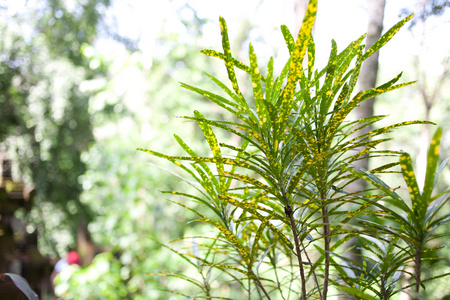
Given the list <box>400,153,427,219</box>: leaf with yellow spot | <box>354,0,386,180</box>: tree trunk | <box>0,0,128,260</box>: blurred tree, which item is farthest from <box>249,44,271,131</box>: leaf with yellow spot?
<box>0,0,128,260</box>: blurred tree

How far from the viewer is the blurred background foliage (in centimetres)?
224

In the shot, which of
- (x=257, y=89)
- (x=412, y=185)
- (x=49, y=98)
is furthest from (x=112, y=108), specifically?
(x=412, y=185)

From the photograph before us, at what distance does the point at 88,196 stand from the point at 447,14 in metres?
2.79

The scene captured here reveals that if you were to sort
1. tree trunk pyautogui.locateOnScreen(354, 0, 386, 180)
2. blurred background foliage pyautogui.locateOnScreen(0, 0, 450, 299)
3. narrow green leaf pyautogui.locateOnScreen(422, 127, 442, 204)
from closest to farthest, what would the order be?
narrow green leaf pyautogui.locateOnScreen(422, 127, 442, 204) → tree trunk pyautogui.locateOnScreen(354, 0, 386, 180) → blurred background foliage pyautogui.locateOnScreen(0, 0, 450, 299)

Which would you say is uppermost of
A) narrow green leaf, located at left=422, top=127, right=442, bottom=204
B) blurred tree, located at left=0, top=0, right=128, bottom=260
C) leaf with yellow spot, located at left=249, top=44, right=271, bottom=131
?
blurred tree, located at left=0, top=0, right=128, bottom=260

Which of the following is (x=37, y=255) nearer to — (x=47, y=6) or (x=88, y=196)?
(x=88, y=196)

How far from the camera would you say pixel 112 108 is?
3201mm

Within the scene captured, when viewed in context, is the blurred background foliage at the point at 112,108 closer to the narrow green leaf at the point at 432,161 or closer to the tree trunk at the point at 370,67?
the tree trunk at the point at 370,67

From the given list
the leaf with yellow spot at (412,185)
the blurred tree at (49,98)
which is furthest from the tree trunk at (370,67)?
the blurred tree at (49,98)

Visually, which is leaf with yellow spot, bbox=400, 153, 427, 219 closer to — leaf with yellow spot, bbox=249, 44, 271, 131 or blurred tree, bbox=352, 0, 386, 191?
leaf with yellow spot, bbox=249, 44, 271, 131

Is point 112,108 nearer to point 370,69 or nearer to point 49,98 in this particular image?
point 49,98

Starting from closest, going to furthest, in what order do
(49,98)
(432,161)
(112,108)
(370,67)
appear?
1. (432,161)
2. (370,67)
3. (112,108)
4. (49,98)

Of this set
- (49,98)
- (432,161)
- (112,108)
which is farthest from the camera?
(49,98)

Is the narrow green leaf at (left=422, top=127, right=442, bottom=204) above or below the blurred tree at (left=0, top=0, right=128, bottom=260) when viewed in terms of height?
below
